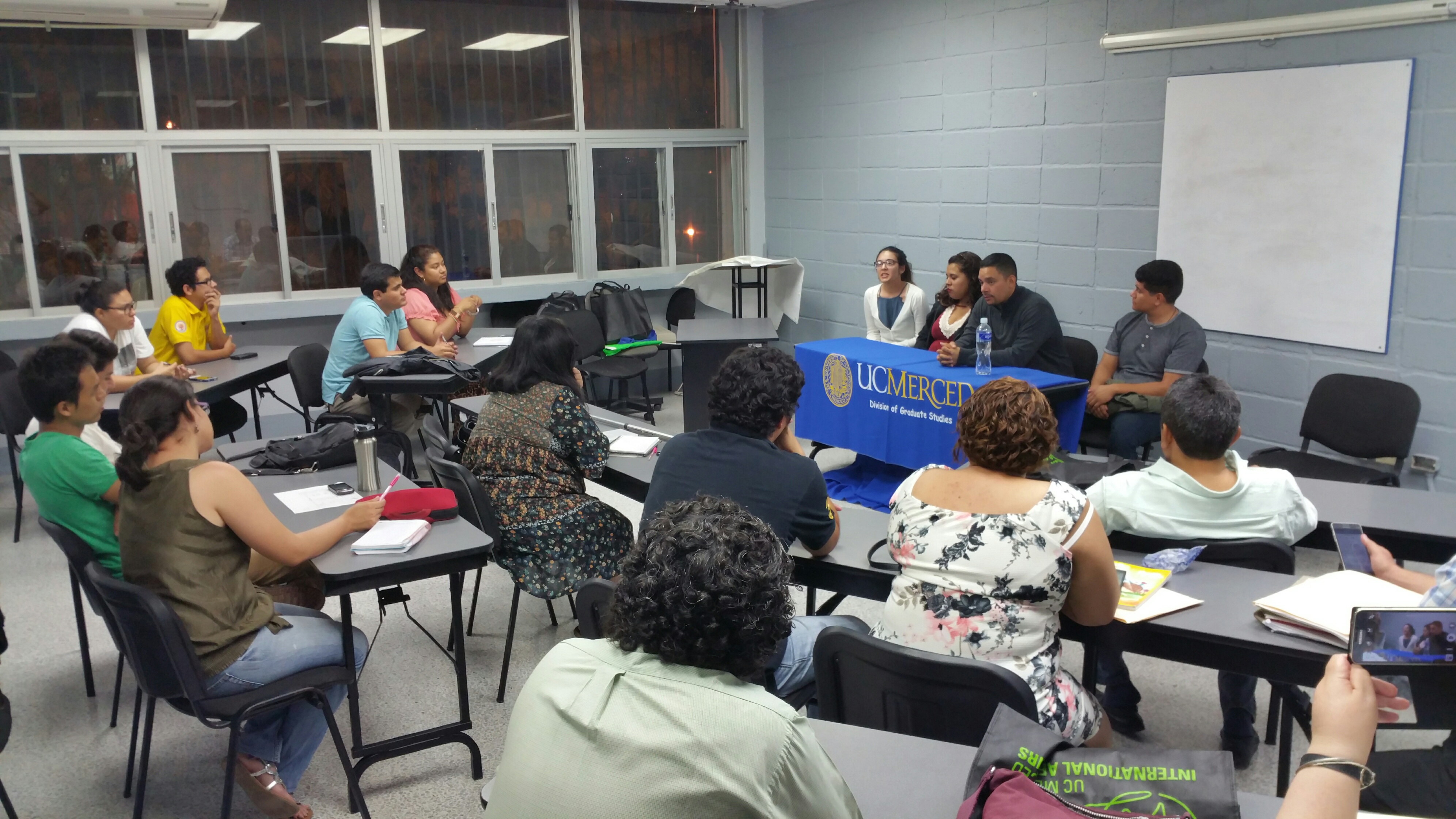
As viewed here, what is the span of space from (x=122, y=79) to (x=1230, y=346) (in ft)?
20.5

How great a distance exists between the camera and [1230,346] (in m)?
4.84

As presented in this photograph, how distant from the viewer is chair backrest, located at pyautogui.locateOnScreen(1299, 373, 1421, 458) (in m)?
3.97

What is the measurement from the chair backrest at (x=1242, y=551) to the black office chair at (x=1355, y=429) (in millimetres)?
1512

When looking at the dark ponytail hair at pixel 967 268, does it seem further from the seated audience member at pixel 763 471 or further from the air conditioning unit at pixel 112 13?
the air conditioning unit at pixel 112 13

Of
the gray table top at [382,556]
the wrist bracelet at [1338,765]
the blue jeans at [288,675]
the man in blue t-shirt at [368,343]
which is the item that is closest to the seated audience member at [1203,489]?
the wrist bracelet at [1338,765]

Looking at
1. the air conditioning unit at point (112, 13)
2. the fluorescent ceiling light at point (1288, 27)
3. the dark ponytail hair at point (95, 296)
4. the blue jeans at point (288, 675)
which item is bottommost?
the blue jeans at point (288, 675)

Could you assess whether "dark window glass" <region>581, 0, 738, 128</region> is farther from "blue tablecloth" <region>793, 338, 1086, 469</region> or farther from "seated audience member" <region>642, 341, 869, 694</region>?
"seated audience member" <region>642, 341, 869, 694</region>

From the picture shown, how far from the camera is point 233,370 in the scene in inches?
196

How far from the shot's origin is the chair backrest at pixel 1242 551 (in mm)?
2451

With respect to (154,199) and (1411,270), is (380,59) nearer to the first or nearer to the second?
(154,199)

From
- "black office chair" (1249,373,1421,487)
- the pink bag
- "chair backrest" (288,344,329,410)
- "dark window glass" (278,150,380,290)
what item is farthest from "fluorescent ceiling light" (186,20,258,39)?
the pink bag

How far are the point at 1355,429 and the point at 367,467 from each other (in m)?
3.78

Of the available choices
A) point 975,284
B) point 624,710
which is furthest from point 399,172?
point 624,710

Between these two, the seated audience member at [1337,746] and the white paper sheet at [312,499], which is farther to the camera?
the white paper sheet at [312,499]
